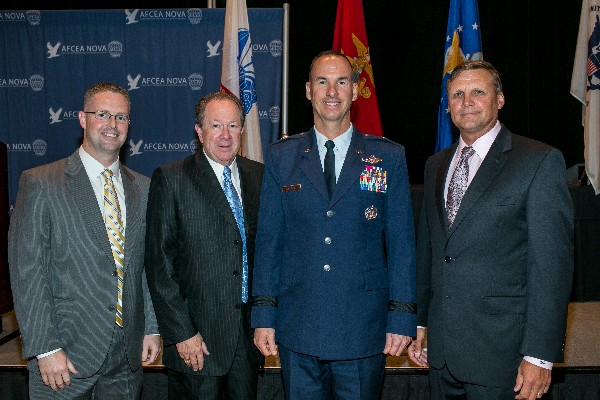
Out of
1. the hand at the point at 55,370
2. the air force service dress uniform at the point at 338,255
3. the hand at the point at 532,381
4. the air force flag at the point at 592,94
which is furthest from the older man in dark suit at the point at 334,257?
the air force flag at the point at 592,94

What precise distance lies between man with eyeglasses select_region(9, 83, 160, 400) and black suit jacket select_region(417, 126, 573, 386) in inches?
46.3

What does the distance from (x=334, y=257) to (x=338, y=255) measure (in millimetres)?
16

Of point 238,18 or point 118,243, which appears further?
point 238,18

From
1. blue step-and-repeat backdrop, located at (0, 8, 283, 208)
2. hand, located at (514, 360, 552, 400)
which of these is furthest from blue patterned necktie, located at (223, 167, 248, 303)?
blue step-and-repeat backdrop, located at (0, 8, 283, 208)

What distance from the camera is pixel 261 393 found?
10.6ft

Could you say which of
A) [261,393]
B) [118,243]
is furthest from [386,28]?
[118,243]

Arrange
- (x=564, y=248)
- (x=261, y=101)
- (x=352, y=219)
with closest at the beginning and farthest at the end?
1. (x=564, y=248)
2. (x=352, y=219)
3. (x=261, y=101)

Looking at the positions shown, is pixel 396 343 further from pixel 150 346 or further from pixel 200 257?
pixel 150 346

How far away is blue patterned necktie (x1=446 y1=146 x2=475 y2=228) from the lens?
85.4 inches

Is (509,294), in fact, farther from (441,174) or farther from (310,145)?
(310,145)

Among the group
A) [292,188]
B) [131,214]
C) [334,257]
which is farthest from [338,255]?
[131,214]

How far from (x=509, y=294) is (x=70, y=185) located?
5.36 feet

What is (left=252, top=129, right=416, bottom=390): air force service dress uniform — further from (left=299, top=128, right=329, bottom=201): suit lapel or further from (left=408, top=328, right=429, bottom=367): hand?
(left=408, top=328, right=429, bottom=367): hand

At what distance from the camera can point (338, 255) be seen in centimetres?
216
